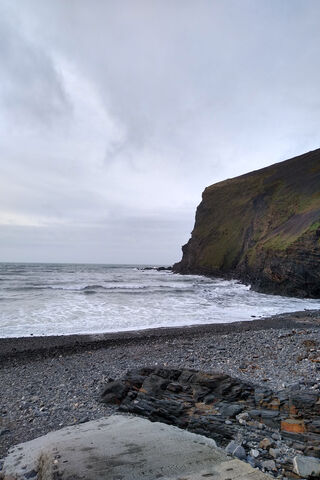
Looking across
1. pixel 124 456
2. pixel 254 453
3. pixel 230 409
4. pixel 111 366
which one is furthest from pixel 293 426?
pixel 111 366

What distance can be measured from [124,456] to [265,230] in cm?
4320

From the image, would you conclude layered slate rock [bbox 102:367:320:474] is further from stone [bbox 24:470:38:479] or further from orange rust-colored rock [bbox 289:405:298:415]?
stone [bbox 24:470:38:479]

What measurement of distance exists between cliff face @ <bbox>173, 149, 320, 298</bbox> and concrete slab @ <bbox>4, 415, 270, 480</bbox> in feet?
81.6

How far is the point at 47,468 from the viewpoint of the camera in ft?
11.5

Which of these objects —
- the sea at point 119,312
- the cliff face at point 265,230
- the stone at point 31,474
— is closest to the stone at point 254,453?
the stone at point 31,474

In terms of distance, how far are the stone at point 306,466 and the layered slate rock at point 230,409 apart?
4.1 inches

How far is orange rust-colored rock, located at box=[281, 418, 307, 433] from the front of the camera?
4466mm

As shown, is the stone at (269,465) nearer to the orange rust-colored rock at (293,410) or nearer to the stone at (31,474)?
the orange rust-colored rock at (293,410)

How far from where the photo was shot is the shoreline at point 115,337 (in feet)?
36.5

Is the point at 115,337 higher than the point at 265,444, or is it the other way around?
the point at 265,444

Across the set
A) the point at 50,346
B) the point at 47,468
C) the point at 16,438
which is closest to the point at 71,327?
the point at 50,346

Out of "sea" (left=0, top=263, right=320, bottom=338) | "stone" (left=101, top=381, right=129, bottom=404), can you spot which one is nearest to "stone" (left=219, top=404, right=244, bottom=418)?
"stone" (left=101, top=381, right=129, bottom=404)

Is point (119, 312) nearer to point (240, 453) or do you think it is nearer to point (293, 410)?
point (293, 410)

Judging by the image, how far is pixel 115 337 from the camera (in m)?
13.0
